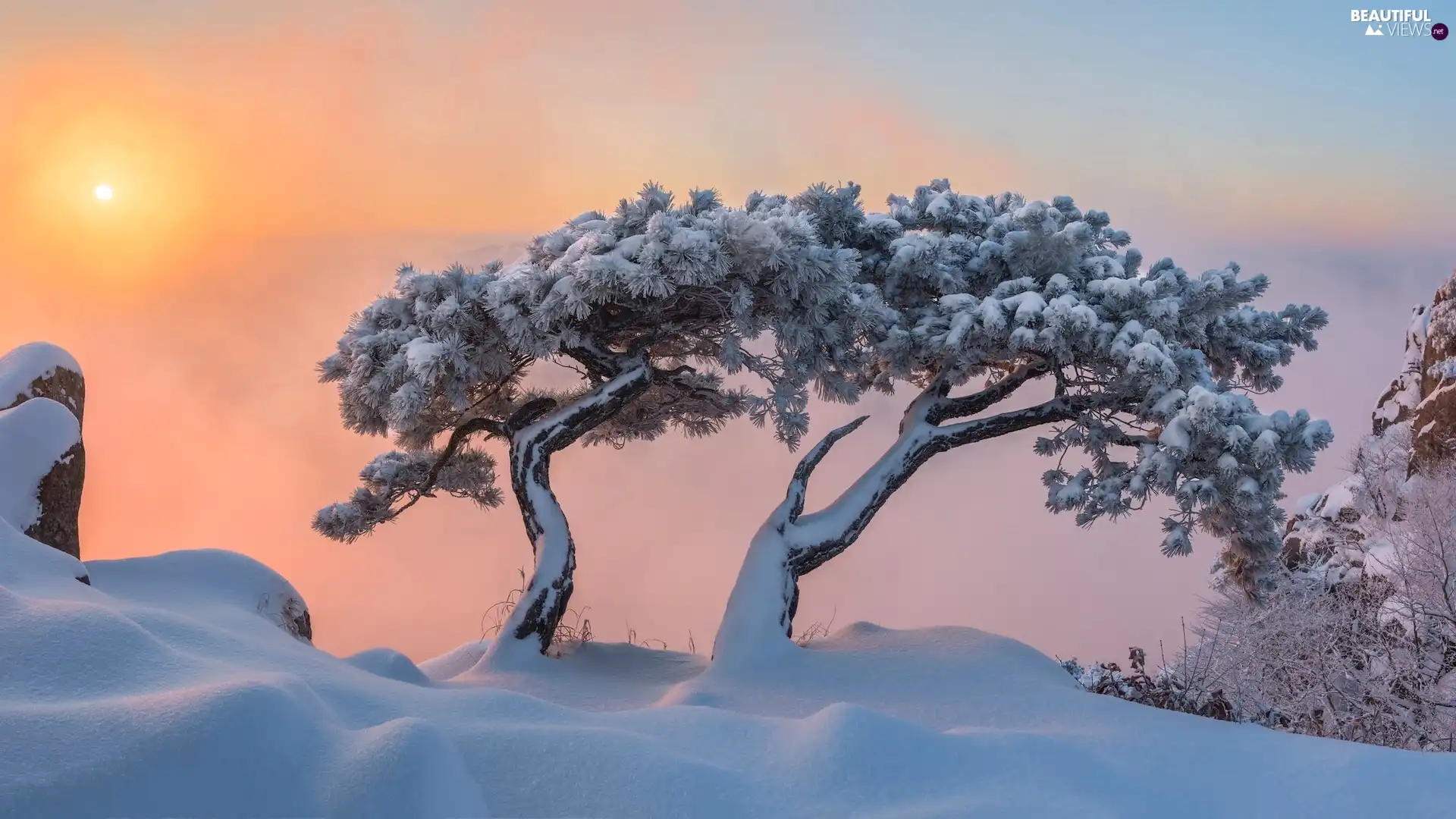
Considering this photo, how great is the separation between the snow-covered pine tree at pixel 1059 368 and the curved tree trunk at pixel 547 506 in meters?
1.51

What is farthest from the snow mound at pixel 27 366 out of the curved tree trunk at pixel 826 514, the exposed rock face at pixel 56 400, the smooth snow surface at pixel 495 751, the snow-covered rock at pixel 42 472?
the curved tree trunk at pixel 826 514

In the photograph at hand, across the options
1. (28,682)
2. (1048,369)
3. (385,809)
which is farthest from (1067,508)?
(28,682)

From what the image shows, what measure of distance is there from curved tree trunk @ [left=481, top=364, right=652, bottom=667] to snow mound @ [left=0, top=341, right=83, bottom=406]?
3705 mm

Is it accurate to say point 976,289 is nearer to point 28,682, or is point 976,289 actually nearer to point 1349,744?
point 1349,744

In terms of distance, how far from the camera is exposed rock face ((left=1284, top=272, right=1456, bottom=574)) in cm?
1403

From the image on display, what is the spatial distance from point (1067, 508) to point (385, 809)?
6.91 metres

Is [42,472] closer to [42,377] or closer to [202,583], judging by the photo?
[42,377]

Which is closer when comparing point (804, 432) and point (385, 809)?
point (385, 809)

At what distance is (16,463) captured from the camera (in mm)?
7496

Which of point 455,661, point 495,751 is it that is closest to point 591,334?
point 455,661

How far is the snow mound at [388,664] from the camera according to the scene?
7.65 metres

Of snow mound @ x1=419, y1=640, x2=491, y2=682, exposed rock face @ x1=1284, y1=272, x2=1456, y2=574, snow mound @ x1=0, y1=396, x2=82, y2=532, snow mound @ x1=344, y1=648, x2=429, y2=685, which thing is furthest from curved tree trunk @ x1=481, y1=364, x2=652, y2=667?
exposed rock face @ x1=1284, y1=272, x2=1456, y2=574

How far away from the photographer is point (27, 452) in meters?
7.57

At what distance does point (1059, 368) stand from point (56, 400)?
339 inches
